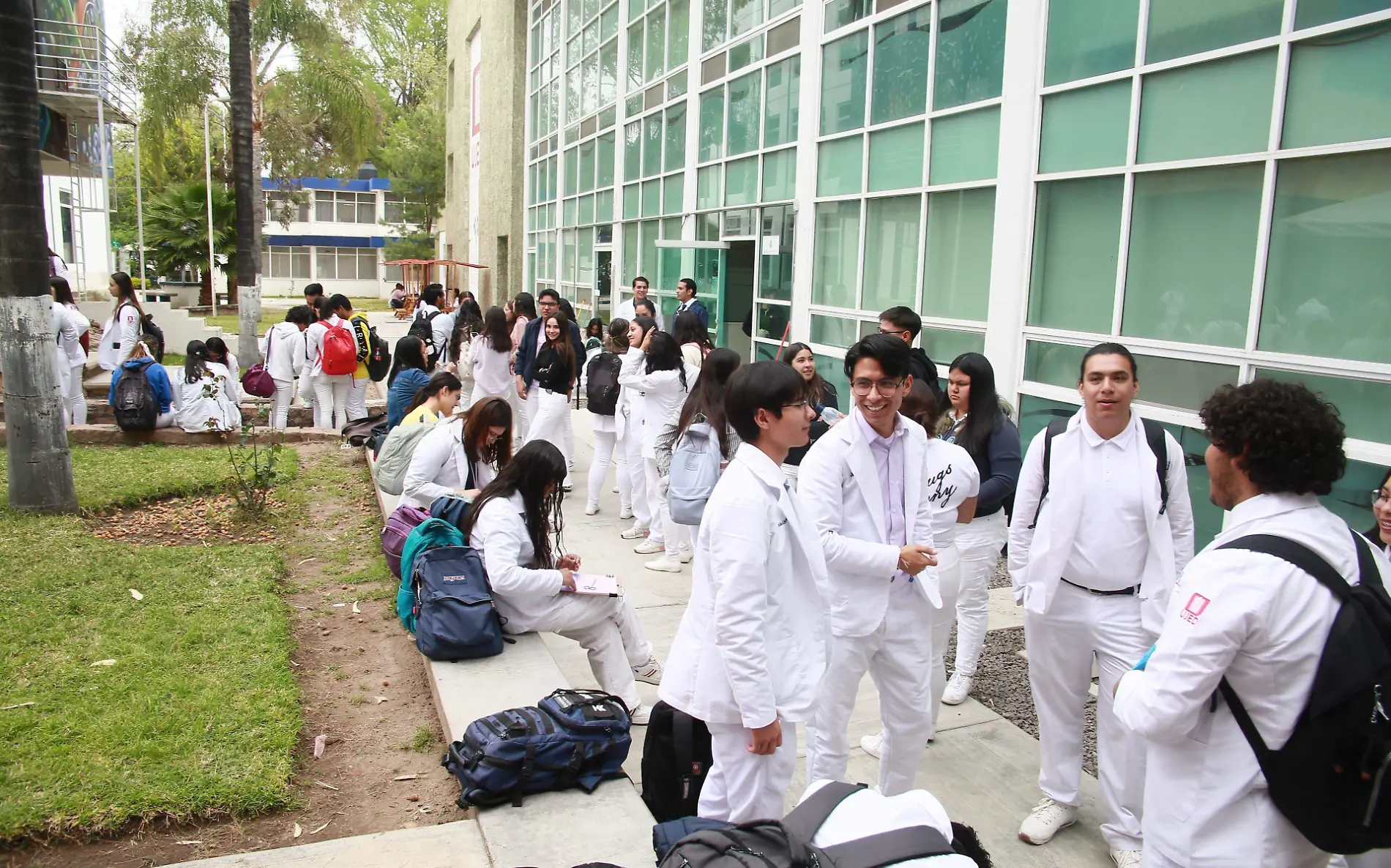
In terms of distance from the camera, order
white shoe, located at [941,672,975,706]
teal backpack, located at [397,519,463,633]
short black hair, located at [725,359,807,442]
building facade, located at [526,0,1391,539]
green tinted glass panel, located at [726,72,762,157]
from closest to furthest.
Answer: short black hair, located at [725,359,807,442] → teal backpack, located at [397,519,463,633] → white shoe, located at [941,672,975,706] → building facade, located at [526,0,1391,539] → green tinted glass panel, located at [726,72,762,157]

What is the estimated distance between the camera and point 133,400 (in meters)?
10.8

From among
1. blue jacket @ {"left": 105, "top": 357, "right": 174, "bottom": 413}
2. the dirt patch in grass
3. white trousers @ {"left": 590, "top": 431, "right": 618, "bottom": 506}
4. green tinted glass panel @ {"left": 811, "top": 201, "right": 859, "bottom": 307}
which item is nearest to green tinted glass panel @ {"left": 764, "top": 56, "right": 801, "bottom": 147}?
green tinted glass panel @ {"left": 811, "top": 201, "right": 859, "bottom": 307}

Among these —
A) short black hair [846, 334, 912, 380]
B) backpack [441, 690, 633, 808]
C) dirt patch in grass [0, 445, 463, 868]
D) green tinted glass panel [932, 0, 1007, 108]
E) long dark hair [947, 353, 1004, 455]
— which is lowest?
dirt patch in grass [0, 445, 463, 868]

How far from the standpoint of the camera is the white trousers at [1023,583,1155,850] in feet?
11.9

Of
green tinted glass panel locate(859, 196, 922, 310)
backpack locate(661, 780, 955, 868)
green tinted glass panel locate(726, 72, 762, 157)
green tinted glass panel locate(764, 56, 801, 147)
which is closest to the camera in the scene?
backpack locate(661, 780, 955, 868)

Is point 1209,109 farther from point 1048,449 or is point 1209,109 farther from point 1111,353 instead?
point 1048,449

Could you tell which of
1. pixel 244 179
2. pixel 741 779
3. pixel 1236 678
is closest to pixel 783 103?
pixel 244 179

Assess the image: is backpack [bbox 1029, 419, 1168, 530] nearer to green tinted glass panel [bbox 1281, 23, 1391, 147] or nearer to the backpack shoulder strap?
the backpack shoulder strap

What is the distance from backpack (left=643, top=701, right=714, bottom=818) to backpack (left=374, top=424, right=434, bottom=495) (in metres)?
3.69

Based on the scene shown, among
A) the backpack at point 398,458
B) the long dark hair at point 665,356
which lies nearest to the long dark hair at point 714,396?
the long dark hair at point 665,356

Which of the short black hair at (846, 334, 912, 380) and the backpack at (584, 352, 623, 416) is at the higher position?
the short black hair at (846, 334, 912, 380)

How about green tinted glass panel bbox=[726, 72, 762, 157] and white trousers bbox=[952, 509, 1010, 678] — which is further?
green tinted glass panel bbox=[726, 72, 762, 157]

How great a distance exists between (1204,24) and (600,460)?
5909mm

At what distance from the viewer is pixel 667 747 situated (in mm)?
3324
